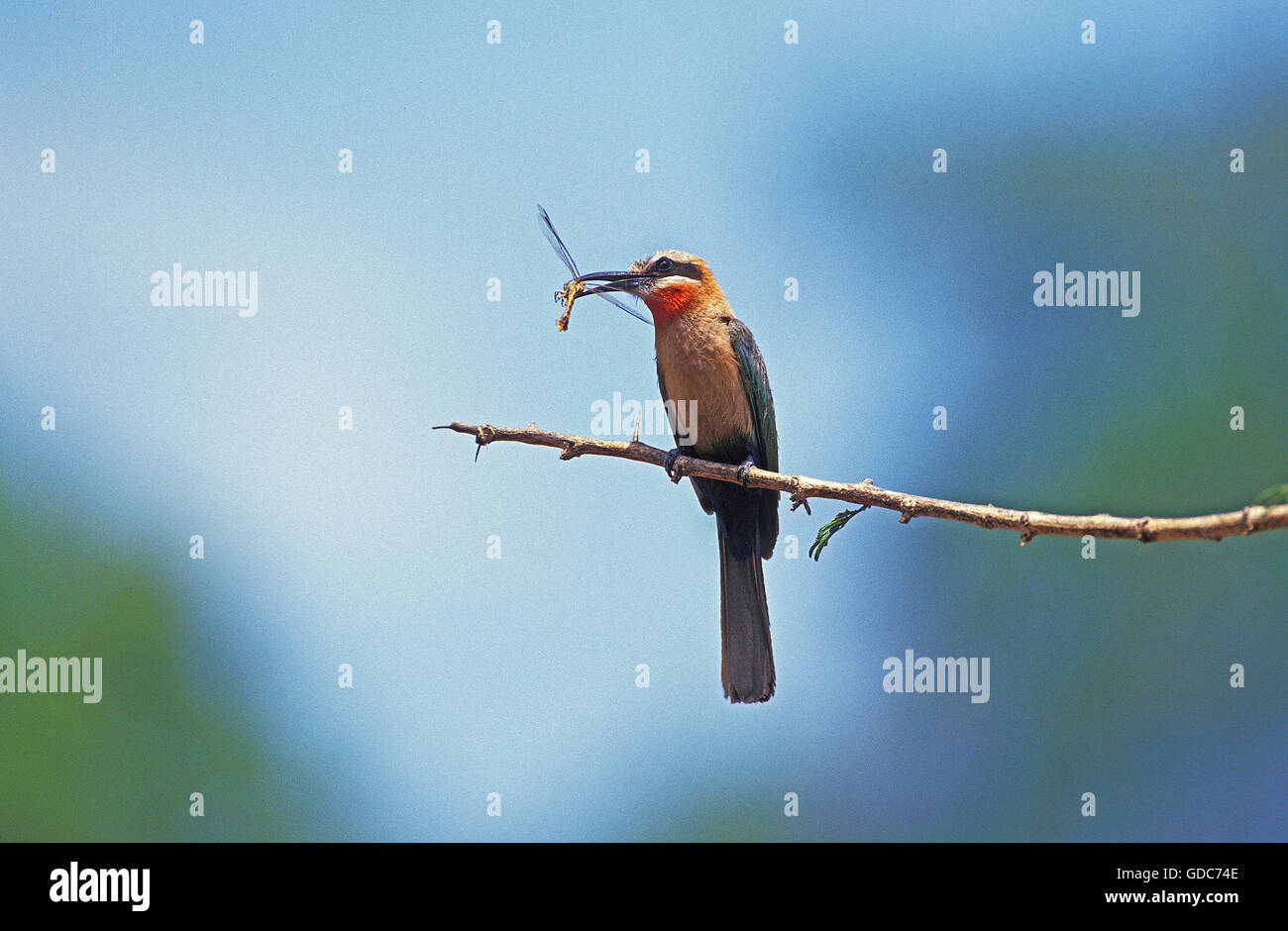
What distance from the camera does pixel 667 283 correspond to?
4.43 m

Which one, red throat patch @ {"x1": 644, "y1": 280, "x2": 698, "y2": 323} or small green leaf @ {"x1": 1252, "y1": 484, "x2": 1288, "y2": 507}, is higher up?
red throat patch @ {"x1": 644, "y1": 280, "x2": 698, "y2": 323}

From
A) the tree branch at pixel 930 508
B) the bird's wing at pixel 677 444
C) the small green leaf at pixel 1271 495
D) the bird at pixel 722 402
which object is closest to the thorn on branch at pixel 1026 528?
the tree branch at pixel 930 508

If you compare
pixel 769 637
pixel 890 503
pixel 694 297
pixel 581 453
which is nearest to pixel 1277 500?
pixel 890 503

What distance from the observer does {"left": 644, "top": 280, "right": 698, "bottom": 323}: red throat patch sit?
443cm

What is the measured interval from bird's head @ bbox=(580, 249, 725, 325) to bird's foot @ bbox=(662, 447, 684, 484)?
31.7 inches

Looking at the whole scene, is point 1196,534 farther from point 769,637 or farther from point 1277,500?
point 769,637

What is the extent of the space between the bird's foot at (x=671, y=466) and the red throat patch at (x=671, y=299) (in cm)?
78

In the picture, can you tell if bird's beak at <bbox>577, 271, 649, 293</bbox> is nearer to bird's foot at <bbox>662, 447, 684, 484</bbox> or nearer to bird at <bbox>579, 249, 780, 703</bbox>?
bird at <bbox>579, 249, 780, 703</bbox>

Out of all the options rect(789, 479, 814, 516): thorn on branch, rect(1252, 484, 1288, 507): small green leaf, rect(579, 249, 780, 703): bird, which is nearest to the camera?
rect(1252, 484, 1288, 507): small green leaf

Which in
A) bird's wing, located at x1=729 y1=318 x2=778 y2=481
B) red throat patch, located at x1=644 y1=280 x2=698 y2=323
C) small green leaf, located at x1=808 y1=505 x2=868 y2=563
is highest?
red throat patch, located at x1=644 y1=280 x2=698 y2=323

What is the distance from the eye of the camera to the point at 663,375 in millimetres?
4559

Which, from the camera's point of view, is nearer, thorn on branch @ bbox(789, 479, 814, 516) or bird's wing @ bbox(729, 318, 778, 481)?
thorn on branch @ bbox(789, 479, 814, 516)

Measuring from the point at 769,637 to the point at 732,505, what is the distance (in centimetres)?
66

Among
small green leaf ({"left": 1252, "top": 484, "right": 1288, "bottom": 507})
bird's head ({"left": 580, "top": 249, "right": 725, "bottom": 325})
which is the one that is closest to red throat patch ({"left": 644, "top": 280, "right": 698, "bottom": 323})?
bird's head ({"left": 580, "top": 249, "right": 725, "bottom": 325})
